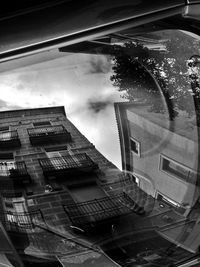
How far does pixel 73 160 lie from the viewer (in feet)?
4.96

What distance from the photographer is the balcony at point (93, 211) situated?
4.88 ft

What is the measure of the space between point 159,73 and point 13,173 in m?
0.72

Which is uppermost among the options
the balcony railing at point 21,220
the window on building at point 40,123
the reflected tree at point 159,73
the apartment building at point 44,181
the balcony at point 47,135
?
the reflected tree at point 159,73

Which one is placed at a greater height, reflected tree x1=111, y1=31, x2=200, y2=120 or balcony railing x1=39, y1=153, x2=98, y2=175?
reflected tree x1=111, y1=31, x2=200, y2=120

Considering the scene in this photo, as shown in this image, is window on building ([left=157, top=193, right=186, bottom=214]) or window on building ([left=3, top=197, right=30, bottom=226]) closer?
window on building ([left=3, top=197, right=30, bottom=226])

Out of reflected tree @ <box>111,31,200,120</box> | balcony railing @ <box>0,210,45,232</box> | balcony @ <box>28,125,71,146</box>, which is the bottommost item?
balcony railing @ <box>0,210,45,232</box>

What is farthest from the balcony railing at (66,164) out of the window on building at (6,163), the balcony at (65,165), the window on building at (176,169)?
the window on building at (176,169)

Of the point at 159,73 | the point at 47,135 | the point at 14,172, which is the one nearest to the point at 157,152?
the point at 159,73

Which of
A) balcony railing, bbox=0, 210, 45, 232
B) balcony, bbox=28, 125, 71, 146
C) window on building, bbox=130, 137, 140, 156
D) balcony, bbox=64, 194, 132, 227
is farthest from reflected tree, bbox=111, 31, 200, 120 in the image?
balcony railing, bbox=0, 210, 45, 232

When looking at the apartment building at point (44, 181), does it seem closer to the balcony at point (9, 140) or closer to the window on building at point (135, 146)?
the balcony at point (9, 140)

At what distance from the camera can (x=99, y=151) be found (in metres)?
1.54

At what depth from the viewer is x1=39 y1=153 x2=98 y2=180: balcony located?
1.49 meters

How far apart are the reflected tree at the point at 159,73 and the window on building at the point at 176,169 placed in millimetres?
193

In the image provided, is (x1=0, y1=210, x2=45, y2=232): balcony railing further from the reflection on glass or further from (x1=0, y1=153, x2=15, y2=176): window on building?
(x1=0, y1=153, x2=15, y2=176): window on building
